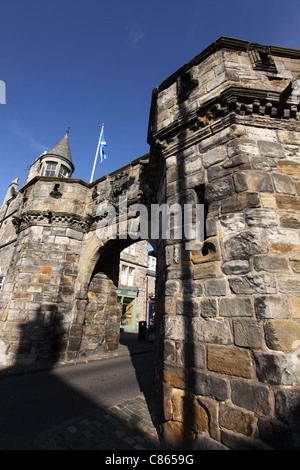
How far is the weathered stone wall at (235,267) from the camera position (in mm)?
2123

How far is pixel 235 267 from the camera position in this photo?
2559mm

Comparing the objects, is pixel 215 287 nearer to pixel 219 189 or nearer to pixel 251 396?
pixel 251 396

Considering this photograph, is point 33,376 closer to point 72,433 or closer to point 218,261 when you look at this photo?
point 72,433

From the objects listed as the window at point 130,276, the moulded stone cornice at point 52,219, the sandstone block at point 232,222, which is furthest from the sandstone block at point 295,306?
the window at point 130,276

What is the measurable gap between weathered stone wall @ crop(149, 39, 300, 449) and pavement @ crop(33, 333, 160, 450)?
2.11 ft

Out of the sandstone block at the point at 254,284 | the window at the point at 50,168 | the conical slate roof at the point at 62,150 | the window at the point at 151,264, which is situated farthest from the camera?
the window at the point at 151,264

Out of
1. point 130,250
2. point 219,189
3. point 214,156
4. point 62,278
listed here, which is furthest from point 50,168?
point 219,189

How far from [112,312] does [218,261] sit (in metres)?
6.61

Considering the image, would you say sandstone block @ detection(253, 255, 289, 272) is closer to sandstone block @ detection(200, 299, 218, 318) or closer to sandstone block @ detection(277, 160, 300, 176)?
sandstone block @ detection(200, 299, 218, 318)

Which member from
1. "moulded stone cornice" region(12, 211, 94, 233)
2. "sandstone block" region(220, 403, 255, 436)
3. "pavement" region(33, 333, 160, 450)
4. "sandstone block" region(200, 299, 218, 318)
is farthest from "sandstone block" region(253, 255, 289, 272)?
"moulded stone cornice" region(12, 211, 94, 233)

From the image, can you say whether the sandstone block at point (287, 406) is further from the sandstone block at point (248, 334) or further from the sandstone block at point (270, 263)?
the sandstone block at point (270, 263)

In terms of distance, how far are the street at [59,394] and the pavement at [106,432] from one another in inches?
8.3
